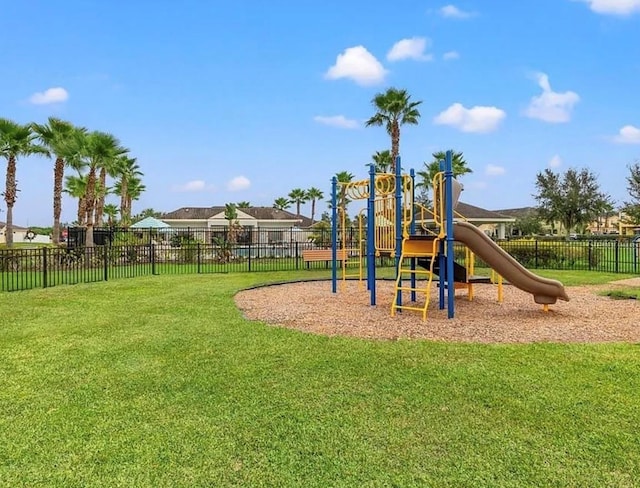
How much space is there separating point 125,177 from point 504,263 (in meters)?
30.2

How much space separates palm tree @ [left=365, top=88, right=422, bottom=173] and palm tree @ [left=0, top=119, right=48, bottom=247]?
16.5m

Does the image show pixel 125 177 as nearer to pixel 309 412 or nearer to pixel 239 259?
pixel 239 259

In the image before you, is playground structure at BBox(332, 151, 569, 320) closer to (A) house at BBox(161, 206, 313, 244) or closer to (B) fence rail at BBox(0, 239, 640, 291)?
(B) fence rail at BBox(0, 239, 640, 291)

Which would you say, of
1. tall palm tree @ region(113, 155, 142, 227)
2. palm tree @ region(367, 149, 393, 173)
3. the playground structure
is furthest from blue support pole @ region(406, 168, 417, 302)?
tall palm tree @ region(113, 155, 142, 227)

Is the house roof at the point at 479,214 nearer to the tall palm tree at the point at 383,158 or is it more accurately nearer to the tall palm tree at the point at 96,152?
the tall palm tree at the point at 383,158

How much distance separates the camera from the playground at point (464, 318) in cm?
532

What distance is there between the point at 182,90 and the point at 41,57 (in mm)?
4507

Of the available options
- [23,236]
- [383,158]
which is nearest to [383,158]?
[383,158]

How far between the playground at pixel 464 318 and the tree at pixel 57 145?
16.7 meters

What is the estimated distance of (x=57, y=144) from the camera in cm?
2083

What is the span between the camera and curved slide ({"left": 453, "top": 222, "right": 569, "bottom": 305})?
6.73 m

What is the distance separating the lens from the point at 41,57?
1419 centimetres

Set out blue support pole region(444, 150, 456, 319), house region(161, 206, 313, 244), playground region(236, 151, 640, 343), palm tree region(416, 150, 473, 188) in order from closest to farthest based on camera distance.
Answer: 1. playground region(236, 151, 640, 343)
2. blue support pole region(444, 150, 456, 319)
3. palm tree region(416, 150, 473, 188)
4. house region(161, 206, 313, 244)

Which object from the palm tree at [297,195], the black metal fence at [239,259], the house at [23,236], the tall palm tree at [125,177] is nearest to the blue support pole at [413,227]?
the black metal fence at [239,259]
